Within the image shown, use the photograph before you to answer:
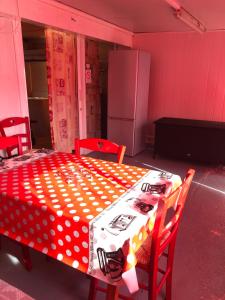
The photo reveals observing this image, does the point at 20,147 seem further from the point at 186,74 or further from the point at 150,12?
the point at 186,74

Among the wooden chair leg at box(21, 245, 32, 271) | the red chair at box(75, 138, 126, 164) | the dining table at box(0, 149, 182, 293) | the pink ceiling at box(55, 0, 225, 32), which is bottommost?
the wooden chair leg at box(21, 245, 32, 271)

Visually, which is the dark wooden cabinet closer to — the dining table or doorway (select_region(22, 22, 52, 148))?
doorway (select_region(22, 22, 52, 148))

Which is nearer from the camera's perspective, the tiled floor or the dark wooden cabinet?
the tiled floor

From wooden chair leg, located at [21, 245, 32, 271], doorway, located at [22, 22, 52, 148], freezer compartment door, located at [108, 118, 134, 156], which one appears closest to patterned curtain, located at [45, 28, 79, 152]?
freezer compartment door, located at [108, 118, 134, 156]

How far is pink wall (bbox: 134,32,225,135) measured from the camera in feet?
14.0

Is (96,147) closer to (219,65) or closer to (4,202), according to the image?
(4,202)

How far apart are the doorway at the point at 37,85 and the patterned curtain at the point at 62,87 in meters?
1.03

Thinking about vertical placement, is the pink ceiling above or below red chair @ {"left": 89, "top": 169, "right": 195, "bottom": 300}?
above

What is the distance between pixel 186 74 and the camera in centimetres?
453

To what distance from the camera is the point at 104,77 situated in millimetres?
5238

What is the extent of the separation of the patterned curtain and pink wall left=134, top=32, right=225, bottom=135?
1751 mm

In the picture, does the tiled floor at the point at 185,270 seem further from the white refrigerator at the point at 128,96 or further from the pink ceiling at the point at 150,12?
the pink ceiling at the point at 150,12

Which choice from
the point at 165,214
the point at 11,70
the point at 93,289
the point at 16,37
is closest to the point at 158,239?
the point at 165,214

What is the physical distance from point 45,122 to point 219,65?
3.68 metres
